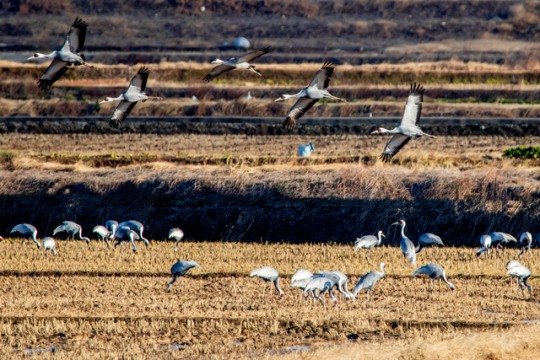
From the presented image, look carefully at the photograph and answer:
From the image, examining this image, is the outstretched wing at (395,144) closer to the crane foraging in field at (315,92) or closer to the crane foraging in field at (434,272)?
the crane foraging in field at (315,92)

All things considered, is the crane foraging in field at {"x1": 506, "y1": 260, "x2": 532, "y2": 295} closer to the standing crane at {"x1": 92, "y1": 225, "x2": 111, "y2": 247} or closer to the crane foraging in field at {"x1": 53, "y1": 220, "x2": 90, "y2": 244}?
the standing crane at {"x1": 92, "y1": 225, "x2": 111, "y2": 247}

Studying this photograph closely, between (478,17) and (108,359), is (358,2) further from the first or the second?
(108,359)

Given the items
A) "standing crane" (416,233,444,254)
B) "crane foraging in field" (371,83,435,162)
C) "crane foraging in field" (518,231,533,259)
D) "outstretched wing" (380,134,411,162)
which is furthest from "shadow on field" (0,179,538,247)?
"crane foraging in field" (371,83,435,162)

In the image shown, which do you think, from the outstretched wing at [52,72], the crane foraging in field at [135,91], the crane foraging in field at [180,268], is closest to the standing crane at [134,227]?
the crane foraging in field at [135,91]

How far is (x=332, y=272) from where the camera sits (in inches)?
610

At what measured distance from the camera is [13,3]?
85.4m

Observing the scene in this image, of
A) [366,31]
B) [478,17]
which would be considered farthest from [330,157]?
[478,17]

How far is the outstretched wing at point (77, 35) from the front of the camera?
16062mm

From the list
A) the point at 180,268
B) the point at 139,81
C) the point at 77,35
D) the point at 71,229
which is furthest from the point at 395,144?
the point at 71,229

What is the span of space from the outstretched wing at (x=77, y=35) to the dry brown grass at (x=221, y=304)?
3808 millimetres

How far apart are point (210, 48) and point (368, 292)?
5422 cm

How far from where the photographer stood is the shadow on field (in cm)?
2256

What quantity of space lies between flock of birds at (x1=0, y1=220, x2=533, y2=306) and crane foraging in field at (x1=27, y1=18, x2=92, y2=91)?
3.53 metres

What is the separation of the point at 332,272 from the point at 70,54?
5239 mm
